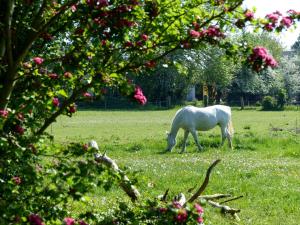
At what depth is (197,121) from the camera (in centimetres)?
2614

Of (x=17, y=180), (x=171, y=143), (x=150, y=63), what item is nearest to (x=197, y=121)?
(x=171, y=143)

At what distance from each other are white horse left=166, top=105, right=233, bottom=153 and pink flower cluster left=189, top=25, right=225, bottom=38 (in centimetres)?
1835

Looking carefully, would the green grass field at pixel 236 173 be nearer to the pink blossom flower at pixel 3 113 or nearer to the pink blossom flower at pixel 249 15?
the pink blossom flower at pixel 3 113

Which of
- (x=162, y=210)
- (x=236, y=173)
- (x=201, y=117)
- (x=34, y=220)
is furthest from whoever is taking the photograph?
A: (x=201, y=117)

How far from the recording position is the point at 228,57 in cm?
552

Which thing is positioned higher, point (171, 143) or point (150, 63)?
point (150, 63)

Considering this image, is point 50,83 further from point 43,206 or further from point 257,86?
point 257,86

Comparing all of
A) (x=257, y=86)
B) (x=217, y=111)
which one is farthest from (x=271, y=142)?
(x=257, y=86)

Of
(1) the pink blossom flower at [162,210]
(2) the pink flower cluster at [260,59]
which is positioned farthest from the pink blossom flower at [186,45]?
(1) the pink blossom flower at [162,210]

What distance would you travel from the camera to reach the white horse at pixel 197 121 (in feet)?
79.5

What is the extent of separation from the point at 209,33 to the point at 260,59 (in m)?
0.52

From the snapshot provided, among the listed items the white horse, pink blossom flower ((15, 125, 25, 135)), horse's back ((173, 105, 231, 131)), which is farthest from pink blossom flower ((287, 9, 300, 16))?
horse's back ((173, 105, 231, 131))

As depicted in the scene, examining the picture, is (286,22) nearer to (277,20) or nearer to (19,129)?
(277,20)

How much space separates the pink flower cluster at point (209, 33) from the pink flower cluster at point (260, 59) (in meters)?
0.35
